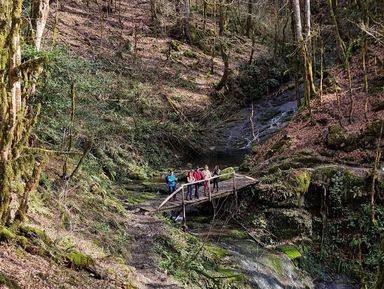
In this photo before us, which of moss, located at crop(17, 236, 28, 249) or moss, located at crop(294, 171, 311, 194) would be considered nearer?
moss, located at crop(17, 236, 28, 249)

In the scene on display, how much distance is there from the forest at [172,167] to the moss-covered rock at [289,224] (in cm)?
5

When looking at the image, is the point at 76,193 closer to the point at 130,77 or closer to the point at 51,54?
the point at 51,54

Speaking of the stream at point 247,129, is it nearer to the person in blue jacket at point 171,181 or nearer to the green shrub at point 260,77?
the green shrub at point 260,77

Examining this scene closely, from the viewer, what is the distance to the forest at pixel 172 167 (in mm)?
8094

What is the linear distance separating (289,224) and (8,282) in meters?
10.2

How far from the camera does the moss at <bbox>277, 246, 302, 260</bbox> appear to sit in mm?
13789

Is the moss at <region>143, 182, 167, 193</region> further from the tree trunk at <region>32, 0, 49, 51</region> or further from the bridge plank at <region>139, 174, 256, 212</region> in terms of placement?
the tree trunk at <region>32, 0, 49, 51</region>

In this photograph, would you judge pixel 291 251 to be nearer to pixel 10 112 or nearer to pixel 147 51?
pixel 10 112

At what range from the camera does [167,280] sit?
10367 mm

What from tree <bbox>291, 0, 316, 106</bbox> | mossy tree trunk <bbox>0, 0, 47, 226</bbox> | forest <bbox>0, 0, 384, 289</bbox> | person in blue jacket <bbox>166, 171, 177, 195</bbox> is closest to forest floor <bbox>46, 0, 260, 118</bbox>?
forest <bbox>0, 0, 384, 289</bbox>

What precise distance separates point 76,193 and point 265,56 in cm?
2659

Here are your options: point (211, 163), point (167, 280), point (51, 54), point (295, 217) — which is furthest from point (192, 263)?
point (211, 163)

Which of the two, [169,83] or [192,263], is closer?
[192,263]

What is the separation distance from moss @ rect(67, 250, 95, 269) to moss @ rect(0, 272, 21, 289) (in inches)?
75.6
